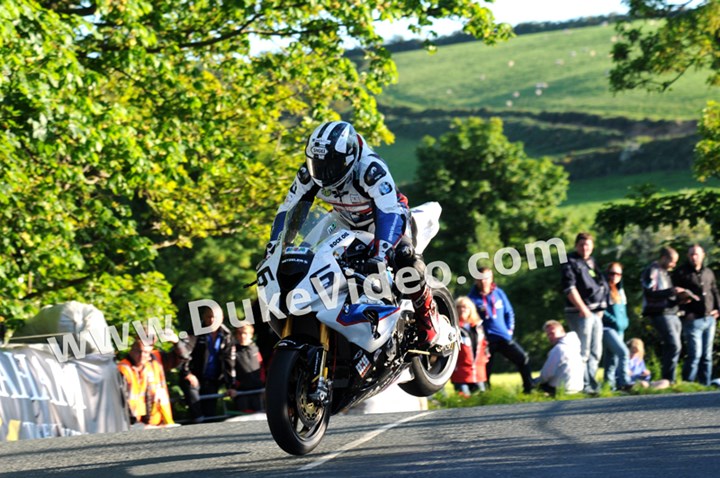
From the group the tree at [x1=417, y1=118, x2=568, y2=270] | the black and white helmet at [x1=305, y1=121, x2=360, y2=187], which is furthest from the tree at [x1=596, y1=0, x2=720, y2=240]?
the tree at [x1=417, y1=118, x2=568, y2=270]

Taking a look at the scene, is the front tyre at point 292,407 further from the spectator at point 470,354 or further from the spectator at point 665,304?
the spectator at point 665,304

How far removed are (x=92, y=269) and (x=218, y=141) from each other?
305cm

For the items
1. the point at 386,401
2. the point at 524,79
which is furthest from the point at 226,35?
the point at 524,79

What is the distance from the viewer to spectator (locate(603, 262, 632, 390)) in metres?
12.6

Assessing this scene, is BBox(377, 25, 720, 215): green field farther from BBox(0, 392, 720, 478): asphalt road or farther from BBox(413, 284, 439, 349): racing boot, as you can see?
BBox(413, 284, 439, 349): racing boot

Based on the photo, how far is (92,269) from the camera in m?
17.7

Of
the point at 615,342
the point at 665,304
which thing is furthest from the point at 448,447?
the point at 665,304

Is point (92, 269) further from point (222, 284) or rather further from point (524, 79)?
point (524, 79)

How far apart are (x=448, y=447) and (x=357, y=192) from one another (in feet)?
6.34

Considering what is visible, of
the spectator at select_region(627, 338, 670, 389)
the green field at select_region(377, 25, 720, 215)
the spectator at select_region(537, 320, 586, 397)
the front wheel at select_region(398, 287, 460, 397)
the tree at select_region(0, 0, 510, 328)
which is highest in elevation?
the green field at select_region(377, 25, 720, 215)

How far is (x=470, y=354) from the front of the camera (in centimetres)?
1203

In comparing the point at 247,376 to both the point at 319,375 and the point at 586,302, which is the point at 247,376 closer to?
the point at 586,302

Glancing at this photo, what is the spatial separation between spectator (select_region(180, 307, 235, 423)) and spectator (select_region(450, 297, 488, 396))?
2613mm

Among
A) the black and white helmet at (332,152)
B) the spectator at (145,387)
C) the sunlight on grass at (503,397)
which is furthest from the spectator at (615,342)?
the black and white helmet at (332,152)
